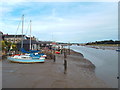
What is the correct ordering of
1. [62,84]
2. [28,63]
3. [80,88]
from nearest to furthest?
[80,88] < [62,84] < [28,63]

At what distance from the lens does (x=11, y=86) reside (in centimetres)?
967

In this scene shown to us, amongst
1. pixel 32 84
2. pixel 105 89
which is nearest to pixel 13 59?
pixel 32 84

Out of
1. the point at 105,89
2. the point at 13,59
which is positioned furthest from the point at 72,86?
the point at 13,59

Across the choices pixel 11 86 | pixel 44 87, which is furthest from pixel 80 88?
pixel 11 86

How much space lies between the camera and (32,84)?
10000 millimetres

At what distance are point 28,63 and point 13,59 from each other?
296 cm

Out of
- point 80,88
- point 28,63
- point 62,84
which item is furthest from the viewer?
point 28,63

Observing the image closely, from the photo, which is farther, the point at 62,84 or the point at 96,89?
the point at 62,84

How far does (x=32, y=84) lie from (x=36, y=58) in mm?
10888

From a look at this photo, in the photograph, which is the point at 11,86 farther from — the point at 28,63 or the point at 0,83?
the point at 28,63

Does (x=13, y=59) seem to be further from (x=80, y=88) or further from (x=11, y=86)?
(x=80, y=88)

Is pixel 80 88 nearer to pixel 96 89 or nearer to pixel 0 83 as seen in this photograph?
pixel 96 89

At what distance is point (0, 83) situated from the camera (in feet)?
33.9

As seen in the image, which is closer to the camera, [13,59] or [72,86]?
[72,86]
